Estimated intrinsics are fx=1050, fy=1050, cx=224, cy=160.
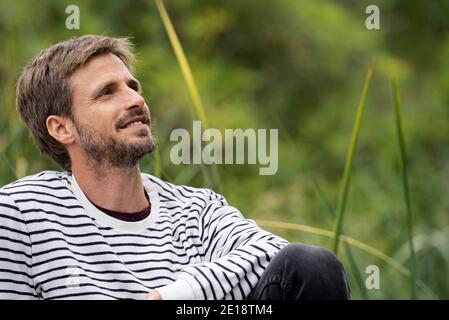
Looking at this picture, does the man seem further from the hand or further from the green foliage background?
the green foliage background

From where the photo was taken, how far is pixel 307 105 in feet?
22.3

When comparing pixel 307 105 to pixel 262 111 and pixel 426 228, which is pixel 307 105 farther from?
pixel 426 228

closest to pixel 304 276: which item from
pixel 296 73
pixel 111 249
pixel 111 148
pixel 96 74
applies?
pixel 111 249

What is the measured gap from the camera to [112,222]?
2.04m

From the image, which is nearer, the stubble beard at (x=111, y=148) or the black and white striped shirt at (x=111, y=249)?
the black and white striped shirt at (x=111, y=249)

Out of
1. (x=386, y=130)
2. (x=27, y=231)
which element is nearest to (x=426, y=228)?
(x=27, y=231)

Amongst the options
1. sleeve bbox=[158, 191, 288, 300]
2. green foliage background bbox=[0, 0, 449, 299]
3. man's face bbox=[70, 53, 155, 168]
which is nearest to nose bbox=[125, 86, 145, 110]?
man's face bbox=[70, 53, 155, 168]

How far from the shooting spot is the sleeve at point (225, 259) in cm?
191

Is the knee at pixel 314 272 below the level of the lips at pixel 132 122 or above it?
below

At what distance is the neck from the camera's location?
6.85ft

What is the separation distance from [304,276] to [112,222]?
40 centimetres

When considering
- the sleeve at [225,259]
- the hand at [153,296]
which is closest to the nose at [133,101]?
the sleeve at [225,259]

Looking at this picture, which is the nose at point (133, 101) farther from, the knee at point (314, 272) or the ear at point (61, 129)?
the knee at point (314, 272)
